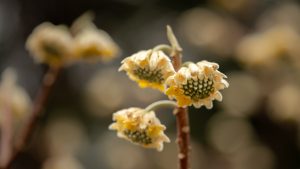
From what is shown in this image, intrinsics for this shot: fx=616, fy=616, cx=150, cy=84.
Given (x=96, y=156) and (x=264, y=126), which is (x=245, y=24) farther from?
(x=96, y=156)

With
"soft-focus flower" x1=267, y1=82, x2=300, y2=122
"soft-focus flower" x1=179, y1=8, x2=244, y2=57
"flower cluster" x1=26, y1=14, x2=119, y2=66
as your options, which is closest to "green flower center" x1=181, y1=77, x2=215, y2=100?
"flower cluster" x1=26, y1=14, x2=119, y2=66

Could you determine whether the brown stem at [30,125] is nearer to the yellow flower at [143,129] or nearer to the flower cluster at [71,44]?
the flower cluster at [71,44]

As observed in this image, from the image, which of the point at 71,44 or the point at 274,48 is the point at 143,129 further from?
the point at 274,48

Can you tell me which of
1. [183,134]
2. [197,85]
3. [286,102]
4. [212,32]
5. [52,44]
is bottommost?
[183,134]

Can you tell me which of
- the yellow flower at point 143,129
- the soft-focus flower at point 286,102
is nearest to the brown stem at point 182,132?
the yellow flower at point 143,129

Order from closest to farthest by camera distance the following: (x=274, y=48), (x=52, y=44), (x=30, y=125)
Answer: (x=30, y=125), (x=52, y=44), (x=274, y=48)

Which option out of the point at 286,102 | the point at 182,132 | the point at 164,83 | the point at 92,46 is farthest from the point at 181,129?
the point at 286,102

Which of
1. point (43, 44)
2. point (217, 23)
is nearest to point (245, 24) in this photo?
point (217, 23)
